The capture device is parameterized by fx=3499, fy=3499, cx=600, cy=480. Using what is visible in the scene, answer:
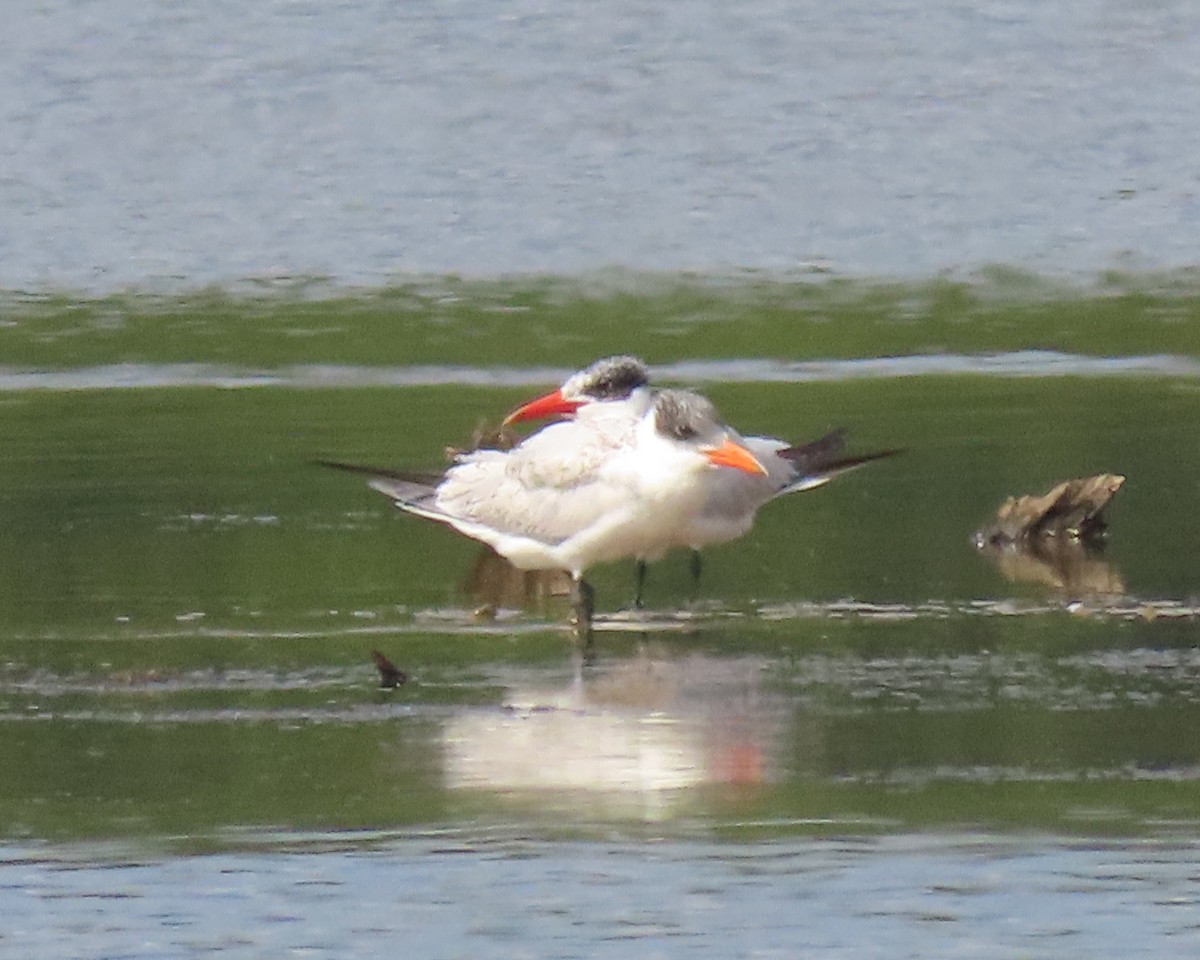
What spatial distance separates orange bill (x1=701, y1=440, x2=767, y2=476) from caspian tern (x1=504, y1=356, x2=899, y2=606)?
11 centimetres

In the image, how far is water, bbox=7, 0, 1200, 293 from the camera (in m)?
18.8

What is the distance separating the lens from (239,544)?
1192cm

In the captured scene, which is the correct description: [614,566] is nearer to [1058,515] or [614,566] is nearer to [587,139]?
[1058,515]

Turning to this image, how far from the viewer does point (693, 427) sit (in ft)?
34.4

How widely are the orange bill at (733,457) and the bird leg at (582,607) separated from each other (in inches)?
22.5

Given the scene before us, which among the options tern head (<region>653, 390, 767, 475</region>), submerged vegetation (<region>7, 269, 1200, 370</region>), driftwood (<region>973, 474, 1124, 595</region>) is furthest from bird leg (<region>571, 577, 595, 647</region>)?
submerged vegetation (<region>7, 269, 1200, 370</region>)

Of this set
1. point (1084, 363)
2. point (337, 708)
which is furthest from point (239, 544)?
point (1084, 363)

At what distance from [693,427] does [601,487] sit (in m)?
0.37

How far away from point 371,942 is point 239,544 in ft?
16.0

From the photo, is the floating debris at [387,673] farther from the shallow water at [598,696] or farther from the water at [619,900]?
the water at [619,900]

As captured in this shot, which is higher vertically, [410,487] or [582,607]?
[410,487]

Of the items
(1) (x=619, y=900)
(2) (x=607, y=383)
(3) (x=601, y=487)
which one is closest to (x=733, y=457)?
(3) (x=601, y=487)

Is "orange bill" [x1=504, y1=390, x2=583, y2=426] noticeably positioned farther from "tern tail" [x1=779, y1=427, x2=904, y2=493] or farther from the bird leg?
the bird leg

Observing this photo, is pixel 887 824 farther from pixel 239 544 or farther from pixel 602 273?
pixel 602 273
